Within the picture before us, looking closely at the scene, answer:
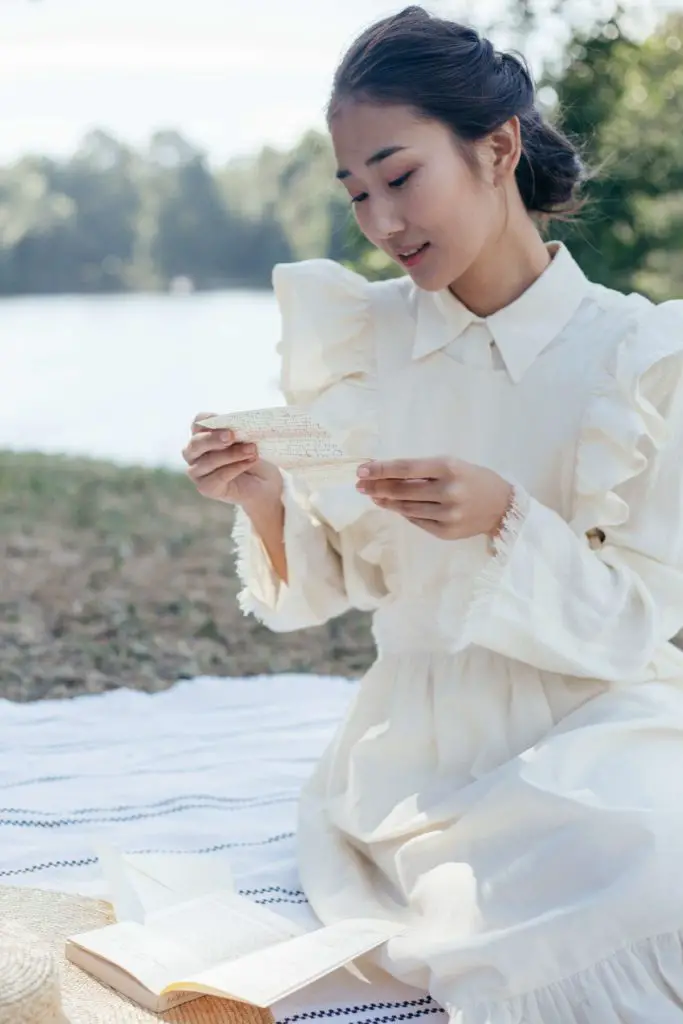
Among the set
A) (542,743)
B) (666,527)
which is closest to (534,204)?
(666,527)

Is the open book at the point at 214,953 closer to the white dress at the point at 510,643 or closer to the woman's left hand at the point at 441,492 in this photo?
the white dress at the point at 510,643

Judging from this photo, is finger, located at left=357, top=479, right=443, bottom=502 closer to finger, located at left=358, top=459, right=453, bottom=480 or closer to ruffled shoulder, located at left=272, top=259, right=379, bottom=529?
finger, located at left=358, top=459, right=453, bottom=480

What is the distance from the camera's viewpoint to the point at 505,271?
6.70 feet

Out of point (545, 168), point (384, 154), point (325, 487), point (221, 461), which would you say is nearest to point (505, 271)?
point (545, 168)

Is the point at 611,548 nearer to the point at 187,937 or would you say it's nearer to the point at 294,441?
the point at 294,441

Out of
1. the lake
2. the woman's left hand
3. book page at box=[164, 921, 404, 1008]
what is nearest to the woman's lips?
the woman's left hand

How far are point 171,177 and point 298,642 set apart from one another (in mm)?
3802

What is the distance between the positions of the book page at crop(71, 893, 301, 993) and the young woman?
0.14 metres

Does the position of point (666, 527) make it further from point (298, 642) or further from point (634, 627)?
point (298, 642)

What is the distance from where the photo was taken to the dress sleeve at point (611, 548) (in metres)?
1.76

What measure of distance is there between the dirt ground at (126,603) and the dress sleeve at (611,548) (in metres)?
1.94

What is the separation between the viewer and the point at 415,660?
80.4 inches

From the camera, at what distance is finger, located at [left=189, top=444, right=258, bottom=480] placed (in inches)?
73.3

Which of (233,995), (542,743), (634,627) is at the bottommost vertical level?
(233,995)
